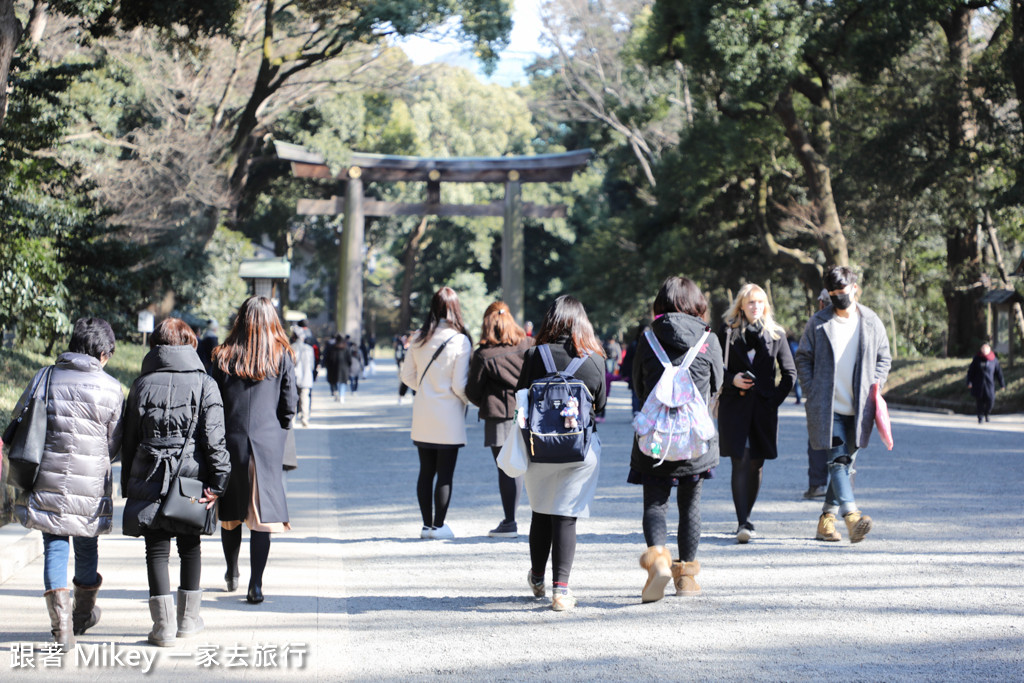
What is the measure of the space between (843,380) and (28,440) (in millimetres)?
4961

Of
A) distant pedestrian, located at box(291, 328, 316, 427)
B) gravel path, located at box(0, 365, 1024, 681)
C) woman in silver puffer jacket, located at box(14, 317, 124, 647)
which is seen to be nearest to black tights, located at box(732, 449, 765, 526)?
gravel path, located at box(0, 365, 1024, 681)

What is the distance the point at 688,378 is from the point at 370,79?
86.7ft

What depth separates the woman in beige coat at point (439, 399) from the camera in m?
7.42

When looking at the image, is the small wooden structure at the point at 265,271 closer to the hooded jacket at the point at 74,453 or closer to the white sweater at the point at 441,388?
the white sweater at the point at 441,388

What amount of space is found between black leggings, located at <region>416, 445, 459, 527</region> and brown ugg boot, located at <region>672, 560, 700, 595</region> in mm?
2153

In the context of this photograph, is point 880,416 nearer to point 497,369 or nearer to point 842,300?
point 842,300

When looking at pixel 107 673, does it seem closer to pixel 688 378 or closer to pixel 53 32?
pixel 688 378

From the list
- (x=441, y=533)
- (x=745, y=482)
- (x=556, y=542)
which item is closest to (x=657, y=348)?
(x=556, y=542)

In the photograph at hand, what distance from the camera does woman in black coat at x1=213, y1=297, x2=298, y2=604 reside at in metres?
5.38

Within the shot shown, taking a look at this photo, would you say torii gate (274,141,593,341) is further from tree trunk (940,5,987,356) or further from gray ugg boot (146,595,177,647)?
gray ugg boot (146,595,177,647)

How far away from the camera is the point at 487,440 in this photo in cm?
753

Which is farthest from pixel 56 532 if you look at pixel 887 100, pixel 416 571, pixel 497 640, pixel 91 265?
pixel 887 100

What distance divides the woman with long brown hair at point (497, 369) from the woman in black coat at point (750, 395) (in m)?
1.45

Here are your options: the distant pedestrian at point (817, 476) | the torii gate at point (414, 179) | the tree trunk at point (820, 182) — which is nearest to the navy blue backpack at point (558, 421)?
the distant pedestrian at point (817, 476)
